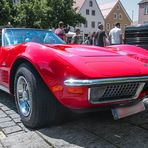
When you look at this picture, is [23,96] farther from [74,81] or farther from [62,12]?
[62,12]

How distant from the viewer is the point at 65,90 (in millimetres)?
3156

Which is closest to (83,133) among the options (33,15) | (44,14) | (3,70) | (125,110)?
(125,110)

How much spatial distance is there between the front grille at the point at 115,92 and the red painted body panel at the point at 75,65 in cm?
9

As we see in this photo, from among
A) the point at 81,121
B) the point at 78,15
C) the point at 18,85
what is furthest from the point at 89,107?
the point at 78,15

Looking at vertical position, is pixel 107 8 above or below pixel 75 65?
above

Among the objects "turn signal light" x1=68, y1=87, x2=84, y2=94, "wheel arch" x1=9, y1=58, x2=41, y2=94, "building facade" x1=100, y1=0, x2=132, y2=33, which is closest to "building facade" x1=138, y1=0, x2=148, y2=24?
"building facade" x1=100, y1=0, x2=132, y2=33

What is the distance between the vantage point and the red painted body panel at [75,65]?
10.2 ft

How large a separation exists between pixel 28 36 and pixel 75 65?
220 cm

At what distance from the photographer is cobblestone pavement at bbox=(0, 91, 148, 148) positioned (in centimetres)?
318

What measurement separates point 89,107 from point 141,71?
2.41 feet

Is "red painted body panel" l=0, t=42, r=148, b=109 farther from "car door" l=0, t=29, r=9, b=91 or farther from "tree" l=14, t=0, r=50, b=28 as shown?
"tree" l=14, t=0, r=50, b=28

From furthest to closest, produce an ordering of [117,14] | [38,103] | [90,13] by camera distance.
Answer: [117,14], [90,13], [38,103]

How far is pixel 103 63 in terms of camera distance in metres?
3.36

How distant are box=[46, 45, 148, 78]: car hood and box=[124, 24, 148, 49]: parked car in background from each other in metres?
2.19
